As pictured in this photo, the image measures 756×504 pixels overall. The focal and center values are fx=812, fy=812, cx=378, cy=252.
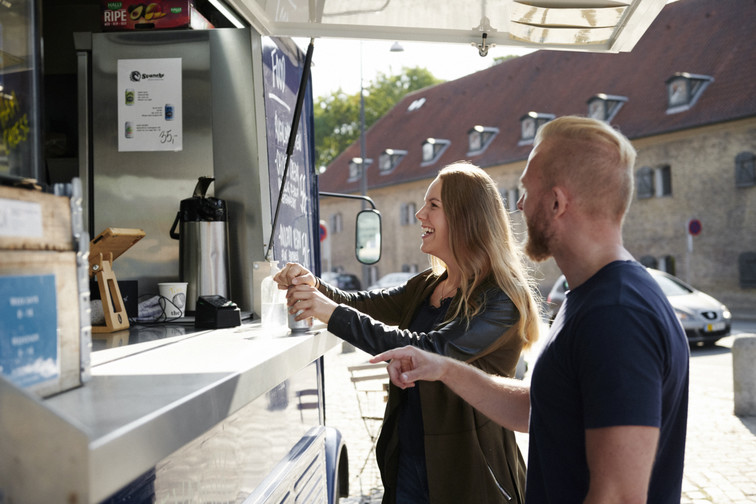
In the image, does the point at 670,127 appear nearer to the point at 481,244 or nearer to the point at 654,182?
the point at 654,182

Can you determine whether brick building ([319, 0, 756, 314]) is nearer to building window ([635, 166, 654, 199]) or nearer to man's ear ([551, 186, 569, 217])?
building window ([635, 166, 654, 199])

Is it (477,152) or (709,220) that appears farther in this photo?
(477,152)

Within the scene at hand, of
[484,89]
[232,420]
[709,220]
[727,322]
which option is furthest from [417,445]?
[484,89]

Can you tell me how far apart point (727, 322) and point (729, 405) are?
7618mm

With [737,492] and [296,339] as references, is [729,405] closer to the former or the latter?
[737,492]

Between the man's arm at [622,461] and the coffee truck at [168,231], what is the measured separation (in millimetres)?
759

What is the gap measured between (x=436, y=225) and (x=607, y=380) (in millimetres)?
2069

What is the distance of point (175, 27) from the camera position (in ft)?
11.9

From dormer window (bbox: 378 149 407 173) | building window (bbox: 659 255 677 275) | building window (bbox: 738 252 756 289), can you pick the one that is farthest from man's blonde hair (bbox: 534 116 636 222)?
dormer window (bbox: 378 149 407 173)

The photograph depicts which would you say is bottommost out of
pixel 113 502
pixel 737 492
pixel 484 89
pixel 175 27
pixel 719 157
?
pixel 737 492

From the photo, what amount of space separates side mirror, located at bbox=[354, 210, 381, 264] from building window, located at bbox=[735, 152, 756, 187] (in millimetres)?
28050

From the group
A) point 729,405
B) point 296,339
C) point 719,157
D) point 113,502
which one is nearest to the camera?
point 113,502

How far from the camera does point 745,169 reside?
30031 millimetres

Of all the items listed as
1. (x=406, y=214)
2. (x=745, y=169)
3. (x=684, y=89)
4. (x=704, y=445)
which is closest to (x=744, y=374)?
(x=704, y=445)
